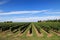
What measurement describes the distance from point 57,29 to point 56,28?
0.48 m

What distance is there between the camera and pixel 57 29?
3553 centimetres

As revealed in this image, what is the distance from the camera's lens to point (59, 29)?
34906 mm

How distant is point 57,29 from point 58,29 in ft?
1.65

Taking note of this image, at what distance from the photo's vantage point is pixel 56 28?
3588 cm

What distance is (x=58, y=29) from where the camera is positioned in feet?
115

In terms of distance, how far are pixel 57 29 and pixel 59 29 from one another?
753mm

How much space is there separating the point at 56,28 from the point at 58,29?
93 cm
